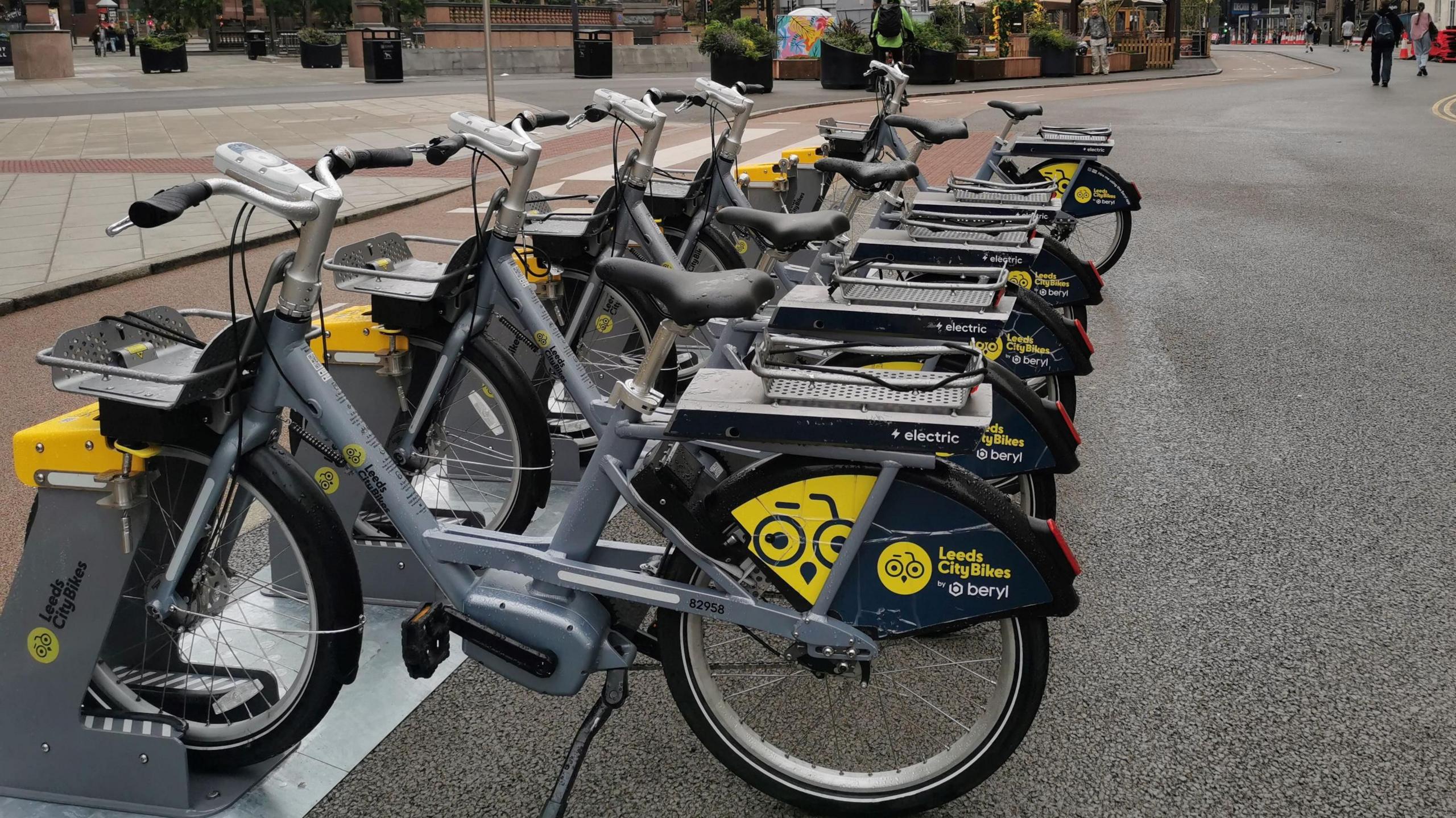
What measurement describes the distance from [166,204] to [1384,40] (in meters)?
33.2

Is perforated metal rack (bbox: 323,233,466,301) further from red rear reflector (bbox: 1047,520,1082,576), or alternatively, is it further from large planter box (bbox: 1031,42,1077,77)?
large planter box (bbox: 1031,42,1077,77)

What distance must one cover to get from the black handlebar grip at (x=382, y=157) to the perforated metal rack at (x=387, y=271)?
0.45 m

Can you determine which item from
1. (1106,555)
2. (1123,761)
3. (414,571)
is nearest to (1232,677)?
(1123,761)

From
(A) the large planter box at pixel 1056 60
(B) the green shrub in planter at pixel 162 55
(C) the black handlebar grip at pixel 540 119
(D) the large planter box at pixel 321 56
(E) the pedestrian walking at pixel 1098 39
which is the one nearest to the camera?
(C) the black handlebar grip at pixel 540 119

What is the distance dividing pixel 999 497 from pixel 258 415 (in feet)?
5.69

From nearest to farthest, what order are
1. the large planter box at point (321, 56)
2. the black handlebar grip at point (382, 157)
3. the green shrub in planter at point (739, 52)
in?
the black handlebar grip at point (382, 157), the green shrub in planter at point (739, 52), the large planter box at point (321, 56)

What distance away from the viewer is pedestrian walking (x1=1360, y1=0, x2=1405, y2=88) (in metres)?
29.8

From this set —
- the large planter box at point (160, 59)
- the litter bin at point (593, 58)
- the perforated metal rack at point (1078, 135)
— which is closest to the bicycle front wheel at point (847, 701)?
the perforated metal rack at point (1078, 135)

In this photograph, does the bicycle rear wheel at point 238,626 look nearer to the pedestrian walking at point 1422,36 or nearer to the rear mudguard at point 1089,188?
the rear mudguard at point 1089,188

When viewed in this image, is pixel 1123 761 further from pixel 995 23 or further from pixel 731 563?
pixel 995 23

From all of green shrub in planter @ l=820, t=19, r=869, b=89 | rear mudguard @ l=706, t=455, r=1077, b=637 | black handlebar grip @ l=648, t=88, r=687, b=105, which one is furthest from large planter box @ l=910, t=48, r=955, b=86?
rear mudguard @ l=706, t=455, r=1077, b=637

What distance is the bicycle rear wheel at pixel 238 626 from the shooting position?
2971 millimetres

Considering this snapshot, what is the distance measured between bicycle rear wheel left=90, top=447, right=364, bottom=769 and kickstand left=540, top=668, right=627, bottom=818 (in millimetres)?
587

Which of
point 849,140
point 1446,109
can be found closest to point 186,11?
point 1446,109
